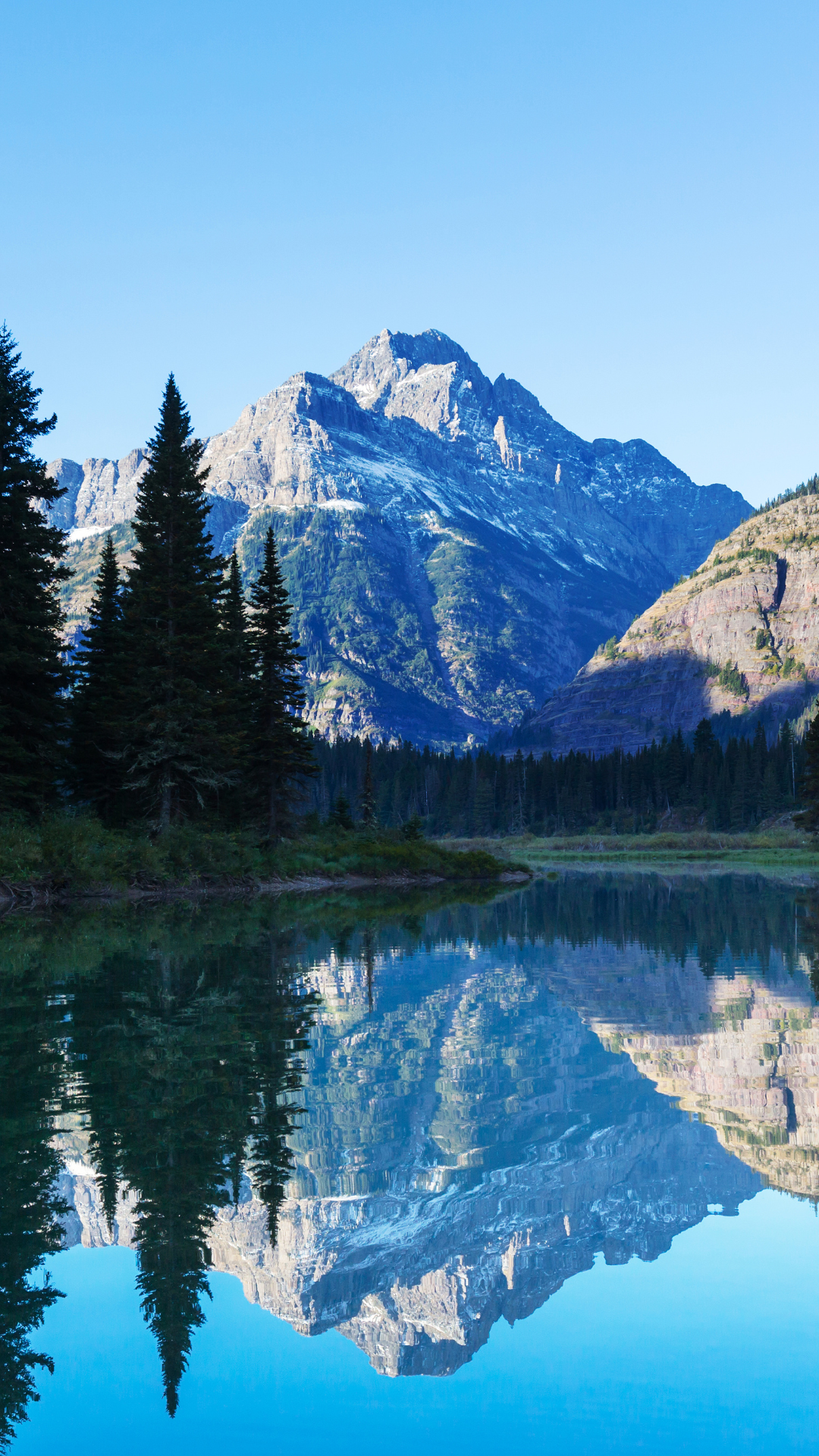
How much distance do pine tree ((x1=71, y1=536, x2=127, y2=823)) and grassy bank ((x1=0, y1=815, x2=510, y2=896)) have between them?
17.6 feet

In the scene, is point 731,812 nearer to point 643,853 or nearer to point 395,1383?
point 643,853

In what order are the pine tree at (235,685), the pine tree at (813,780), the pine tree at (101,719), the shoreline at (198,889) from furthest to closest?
1. the pine tree at (813,780)
2. the pine tree at (235,685)
3. the pine tree at (101,719)
4. the shoreline at (198,889)

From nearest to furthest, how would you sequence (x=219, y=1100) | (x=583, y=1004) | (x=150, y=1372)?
(x=150, y=1372) → (x=219, y=1100) → (x=583, y=1004)

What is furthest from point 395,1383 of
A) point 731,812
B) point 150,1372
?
point 731,812

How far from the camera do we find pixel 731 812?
142375 mm

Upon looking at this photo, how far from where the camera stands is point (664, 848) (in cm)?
12144

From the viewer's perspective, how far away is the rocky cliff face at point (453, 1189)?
24.0 ft

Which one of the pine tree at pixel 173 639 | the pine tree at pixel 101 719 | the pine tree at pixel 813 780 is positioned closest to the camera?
the pine tree at pixel 173 639

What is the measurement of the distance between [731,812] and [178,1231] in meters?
142

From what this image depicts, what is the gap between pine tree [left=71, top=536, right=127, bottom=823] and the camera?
1993 inches

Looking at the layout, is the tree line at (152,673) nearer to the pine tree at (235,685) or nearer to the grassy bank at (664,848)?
the pine tree at (235,685)

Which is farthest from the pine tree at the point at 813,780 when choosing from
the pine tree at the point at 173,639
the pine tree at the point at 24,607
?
the pine tree at the point at 24,607

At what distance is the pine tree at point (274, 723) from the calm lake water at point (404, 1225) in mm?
40282

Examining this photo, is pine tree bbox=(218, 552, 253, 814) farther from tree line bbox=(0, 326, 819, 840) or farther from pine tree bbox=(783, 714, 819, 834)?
pine tree bbox=(783, 714, 819, 834)
